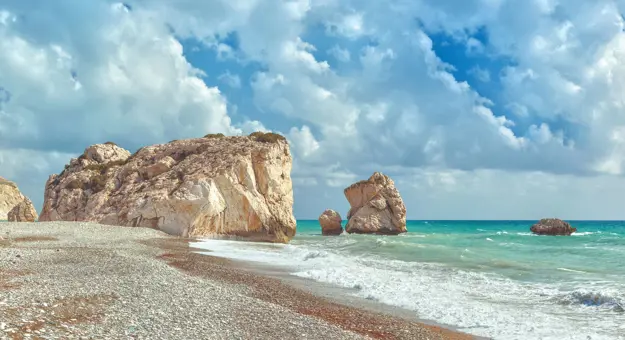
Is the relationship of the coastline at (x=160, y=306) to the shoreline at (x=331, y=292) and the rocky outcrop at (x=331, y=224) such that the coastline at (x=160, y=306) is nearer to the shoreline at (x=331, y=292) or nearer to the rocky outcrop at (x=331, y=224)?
the shoreline at (x=331, y=292)

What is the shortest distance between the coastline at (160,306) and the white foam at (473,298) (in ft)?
5.74

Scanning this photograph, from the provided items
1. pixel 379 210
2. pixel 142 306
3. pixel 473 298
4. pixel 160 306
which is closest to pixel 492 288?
pixel 473 298

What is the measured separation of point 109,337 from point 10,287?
18.5 ft

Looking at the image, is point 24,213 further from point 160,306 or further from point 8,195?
point 160,306

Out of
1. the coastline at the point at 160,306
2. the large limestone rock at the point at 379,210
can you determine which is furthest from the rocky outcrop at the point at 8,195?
the coastline at the point at 160,306

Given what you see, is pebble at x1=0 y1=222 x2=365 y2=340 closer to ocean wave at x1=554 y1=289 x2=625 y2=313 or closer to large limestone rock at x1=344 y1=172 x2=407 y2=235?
ocean wave at x1=554 y1=289 x2=625 y2=313

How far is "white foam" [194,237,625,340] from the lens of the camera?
13.0 meters

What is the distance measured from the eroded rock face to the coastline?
114772 millimetres

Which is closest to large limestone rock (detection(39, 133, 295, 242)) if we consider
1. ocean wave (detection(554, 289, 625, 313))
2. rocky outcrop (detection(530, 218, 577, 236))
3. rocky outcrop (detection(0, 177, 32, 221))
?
ocean wave (detection(554, 289, 625, 313))

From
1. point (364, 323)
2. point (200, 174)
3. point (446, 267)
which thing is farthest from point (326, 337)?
point (200, 174)

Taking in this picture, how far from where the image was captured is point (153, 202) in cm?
4166

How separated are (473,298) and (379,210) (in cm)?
5653

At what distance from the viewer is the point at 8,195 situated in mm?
120250

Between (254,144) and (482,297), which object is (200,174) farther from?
(482,297)
